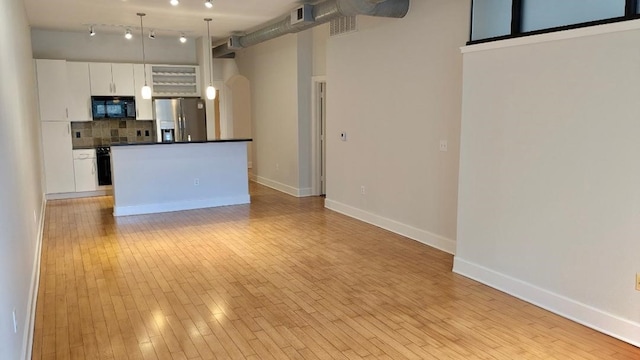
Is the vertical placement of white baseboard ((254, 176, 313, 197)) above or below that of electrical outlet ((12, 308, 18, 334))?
below

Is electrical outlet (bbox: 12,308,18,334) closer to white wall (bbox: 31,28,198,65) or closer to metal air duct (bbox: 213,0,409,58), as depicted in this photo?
metal air duct (bbox: 213,0,409,58)

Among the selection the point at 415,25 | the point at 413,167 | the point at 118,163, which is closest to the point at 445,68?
the point at 415,25

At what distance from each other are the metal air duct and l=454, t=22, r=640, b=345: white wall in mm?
1507

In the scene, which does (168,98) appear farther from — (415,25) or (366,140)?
(415,25)

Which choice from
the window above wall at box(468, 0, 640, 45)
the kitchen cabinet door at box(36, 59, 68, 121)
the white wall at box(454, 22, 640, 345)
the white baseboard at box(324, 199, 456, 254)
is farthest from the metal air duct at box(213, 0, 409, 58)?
the kitchen cabinet door at box(36, 59, 68, 121)

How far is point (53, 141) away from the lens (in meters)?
8.22

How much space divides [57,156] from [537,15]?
7789mm

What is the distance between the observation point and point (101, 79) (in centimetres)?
860

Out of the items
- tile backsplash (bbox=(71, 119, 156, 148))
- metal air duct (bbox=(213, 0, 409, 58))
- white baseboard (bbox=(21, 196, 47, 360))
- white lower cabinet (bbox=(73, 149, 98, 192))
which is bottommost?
white baseboard (bbox=(21, 196, 47, 360))

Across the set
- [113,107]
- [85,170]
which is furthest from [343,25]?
[85,170]

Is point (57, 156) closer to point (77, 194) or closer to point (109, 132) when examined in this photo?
point (77, 194)

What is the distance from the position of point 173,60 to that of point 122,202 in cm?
359

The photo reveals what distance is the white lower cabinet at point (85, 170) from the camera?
8477mm

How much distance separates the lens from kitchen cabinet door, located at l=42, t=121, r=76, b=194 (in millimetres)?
8180
